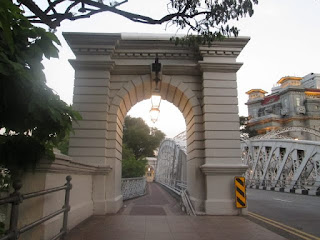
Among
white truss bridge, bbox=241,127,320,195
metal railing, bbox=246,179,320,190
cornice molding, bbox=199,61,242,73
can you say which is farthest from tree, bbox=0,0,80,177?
metal railing, bbox=246,179,320,190

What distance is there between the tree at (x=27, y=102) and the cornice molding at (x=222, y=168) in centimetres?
530

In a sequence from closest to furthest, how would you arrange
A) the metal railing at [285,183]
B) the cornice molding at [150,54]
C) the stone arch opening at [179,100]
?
the stone arch opening at [179,100]
the cornice molding at [150,54]
the metal railing at [285,183]

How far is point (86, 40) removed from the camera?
9117 millimetres

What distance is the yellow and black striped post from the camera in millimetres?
8156

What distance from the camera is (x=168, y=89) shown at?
10148 millimetres

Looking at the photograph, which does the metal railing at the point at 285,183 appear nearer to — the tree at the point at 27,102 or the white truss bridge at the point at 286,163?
the white truss bridge at the point at 286,163

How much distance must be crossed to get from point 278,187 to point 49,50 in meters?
24.3

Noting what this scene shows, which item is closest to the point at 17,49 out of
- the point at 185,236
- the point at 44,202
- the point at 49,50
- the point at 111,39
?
the point at 49,50

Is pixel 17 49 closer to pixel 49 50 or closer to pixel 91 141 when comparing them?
pixel 49 50

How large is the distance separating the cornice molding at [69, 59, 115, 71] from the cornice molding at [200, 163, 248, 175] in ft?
14.9

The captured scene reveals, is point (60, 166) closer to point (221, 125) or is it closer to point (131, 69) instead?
point (131, 69)

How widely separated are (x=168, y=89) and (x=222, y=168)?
3558 mm

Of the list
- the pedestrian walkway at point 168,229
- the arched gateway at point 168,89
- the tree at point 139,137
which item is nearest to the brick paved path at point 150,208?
the arched gateway at point 168,89

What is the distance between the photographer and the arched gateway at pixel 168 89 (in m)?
8.45
